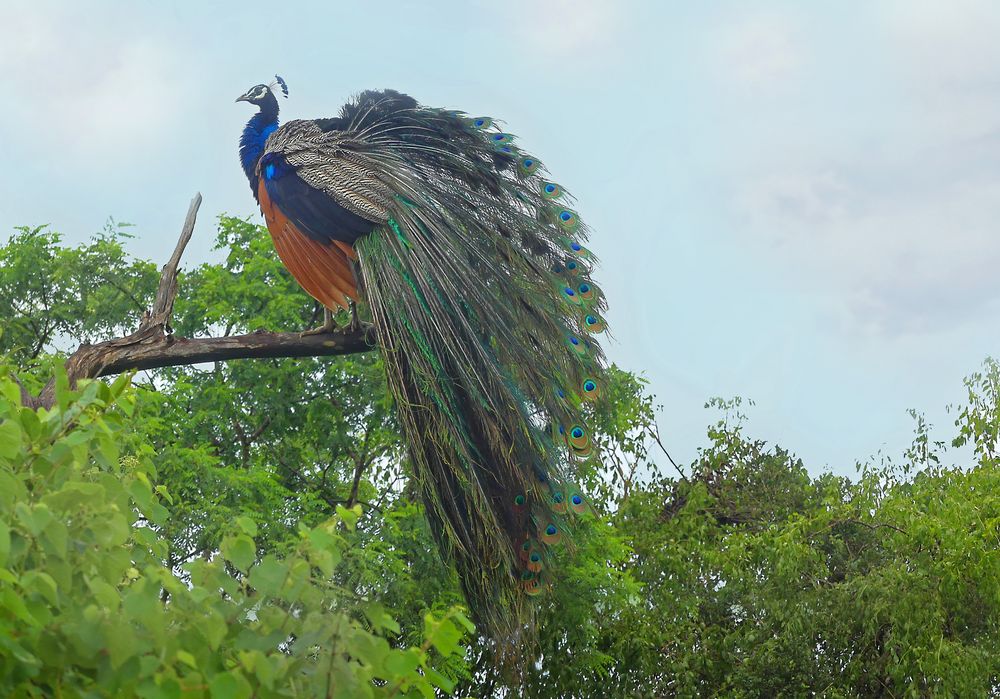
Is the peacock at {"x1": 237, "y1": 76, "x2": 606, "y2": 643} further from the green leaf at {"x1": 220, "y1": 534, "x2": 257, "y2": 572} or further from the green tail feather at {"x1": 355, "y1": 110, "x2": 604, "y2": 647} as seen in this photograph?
the green leaf at {"x1": 220, "y1": 534, "x2": 257, "y2": 572}

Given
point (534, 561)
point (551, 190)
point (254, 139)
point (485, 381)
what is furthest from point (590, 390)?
point (254, 139)

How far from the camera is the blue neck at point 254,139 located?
25.4 feet

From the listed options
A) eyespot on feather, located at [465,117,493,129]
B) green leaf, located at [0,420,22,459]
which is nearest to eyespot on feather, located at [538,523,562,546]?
eyespot on feather, located at [465,117,493,129]

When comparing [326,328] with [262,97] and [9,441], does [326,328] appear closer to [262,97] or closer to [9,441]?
[262,97]

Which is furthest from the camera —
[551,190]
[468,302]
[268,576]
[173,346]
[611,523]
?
[611,523]

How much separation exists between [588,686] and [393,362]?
6609mm

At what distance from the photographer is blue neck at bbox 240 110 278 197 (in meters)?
7.73

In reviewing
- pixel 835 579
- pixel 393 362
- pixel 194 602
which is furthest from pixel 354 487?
pixel 194 602

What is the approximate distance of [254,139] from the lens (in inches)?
313

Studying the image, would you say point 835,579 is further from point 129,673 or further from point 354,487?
point 129,673

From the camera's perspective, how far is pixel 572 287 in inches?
273

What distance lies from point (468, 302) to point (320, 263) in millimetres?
1051

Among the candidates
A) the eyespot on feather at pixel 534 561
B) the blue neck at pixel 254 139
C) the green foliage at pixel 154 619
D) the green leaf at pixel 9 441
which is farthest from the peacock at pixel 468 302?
the green leaf at pixel 9 441

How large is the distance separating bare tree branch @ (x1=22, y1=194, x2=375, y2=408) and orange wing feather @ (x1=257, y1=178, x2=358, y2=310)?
0.27 m
